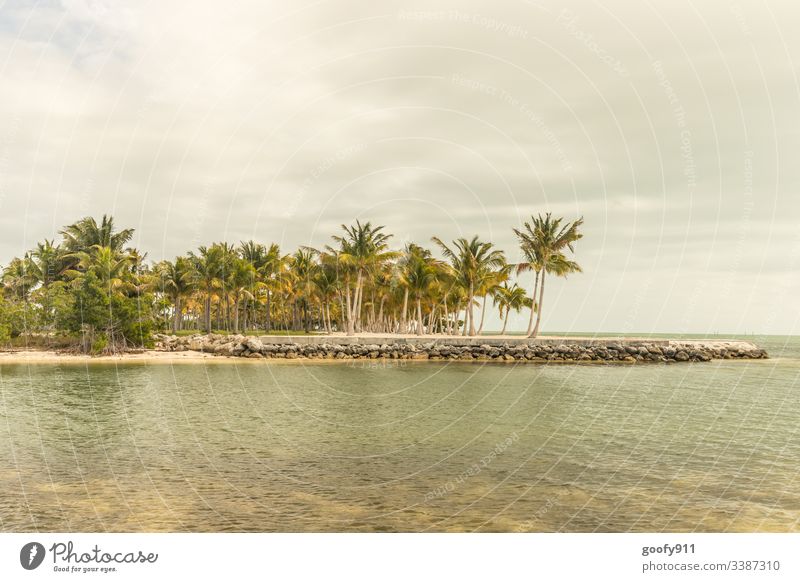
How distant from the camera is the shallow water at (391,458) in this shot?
39.7ft

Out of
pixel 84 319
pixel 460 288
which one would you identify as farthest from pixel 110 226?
pixel 460 288

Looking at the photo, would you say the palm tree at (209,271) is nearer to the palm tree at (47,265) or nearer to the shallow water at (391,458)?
the palm tree at (47,265)

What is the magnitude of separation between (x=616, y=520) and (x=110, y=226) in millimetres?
84778

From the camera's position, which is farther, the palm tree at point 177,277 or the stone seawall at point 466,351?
the palm tree at point 177,277

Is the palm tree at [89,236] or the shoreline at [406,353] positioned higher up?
the palm tree at [89,236]

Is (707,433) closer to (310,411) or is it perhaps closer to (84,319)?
(310,411)

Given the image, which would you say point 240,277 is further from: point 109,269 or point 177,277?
point 109,269
